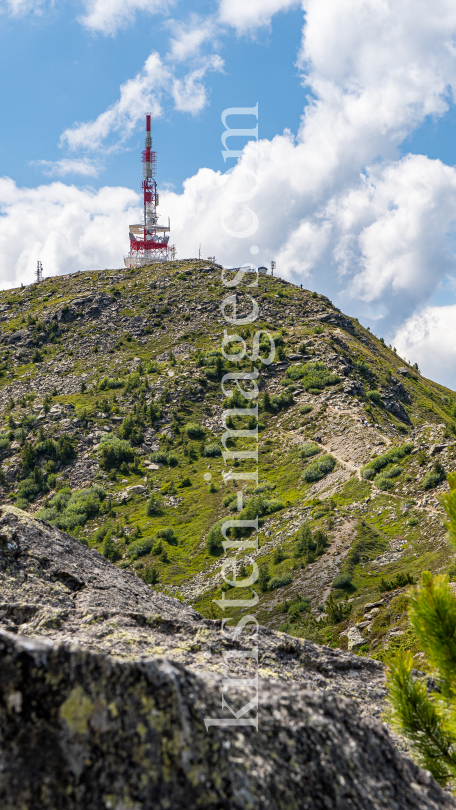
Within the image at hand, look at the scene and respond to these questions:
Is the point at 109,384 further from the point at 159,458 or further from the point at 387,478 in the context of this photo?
the point at 387,478

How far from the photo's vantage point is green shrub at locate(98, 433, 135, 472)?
69.4m

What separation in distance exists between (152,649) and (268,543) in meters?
43.7

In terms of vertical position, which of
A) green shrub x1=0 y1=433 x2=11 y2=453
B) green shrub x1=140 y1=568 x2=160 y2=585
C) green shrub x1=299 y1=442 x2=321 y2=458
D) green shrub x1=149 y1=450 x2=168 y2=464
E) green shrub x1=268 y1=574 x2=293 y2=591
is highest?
green shrub x1=0 y1=433 x2=11 y2=453

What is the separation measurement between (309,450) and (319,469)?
5642mm

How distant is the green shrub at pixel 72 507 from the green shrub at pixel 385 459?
32.8m

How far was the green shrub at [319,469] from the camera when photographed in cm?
5622

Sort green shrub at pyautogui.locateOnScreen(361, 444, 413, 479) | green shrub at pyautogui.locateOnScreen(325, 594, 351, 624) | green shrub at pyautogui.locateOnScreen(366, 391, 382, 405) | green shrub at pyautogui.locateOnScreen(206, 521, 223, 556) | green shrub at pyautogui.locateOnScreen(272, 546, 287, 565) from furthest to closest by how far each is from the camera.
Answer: green shrub at pyautogui.locateOnScreen(366, 391, 382, 405) → green shrub at pyautogui.locateOnScreen(206, 521, 223, 556) → green shrub at pyautogui.locateOnScreen(361, 444, 413, 479) → green shrub at pyautogui.locateOnScreen(272, 546, 287, 565) → green shrub at pyautogui.locateOnScreen(325, 594, 351, 624)

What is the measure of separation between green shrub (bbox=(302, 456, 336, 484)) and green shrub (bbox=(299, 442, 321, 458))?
141 inches

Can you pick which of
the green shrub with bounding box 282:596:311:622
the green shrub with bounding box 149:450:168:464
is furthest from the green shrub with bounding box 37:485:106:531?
the green shrub with bounding box 282:596:311:622

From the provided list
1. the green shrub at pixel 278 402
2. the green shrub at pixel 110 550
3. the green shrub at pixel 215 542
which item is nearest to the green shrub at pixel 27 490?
the green shrub at pixel 110 550

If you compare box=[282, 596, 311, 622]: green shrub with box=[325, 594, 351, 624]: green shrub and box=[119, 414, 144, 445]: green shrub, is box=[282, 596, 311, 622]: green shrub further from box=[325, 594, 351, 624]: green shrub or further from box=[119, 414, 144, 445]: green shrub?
box=[119, 414, 144, 445]: green shrub

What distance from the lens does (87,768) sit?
2971 mm

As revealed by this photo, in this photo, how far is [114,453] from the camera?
6969cm

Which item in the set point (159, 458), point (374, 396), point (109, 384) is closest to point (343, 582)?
point (159, 458)
